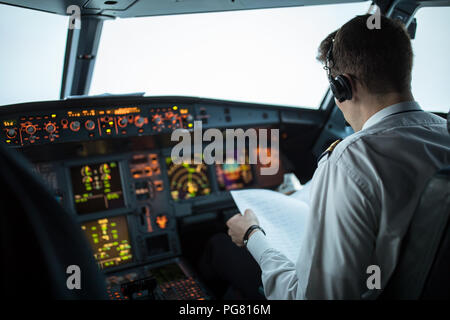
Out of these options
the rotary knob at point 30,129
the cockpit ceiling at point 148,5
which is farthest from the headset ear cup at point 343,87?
the rotary knob at point 30,129

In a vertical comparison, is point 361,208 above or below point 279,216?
above

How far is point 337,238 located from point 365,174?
0.52 ft

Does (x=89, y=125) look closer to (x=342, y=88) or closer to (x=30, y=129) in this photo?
(x=30, y=129)

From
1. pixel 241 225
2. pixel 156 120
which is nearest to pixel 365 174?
pixel 241 225

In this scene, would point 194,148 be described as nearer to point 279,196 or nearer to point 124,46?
point 124,46

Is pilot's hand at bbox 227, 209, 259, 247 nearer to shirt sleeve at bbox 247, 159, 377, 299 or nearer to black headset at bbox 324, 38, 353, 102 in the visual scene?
shirt sleeve at bbox 247, 159, 377, 299

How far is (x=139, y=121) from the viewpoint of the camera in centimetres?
210

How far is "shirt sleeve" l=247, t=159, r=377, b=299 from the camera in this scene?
0.81 m

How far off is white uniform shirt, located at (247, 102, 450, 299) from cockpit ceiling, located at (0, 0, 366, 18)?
125cm

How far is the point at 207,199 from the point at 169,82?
0.84 m

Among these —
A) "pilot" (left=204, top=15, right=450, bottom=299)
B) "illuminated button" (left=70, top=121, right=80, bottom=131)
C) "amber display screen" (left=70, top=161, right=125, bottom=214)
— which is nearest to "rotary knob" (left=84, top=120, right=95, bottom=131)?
"illuminated button" (left=70, top=121, right=80, bottom=131)

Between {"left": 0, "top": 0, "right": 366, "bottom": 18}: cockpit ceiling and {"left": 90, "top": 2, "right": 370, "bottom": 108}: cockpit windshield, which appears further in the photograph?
{"left": 90, "top": 2, "right": 370, "bottom": 108}: cockpit windshield

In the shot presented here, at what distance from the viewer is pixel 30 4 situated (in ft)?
5.17
